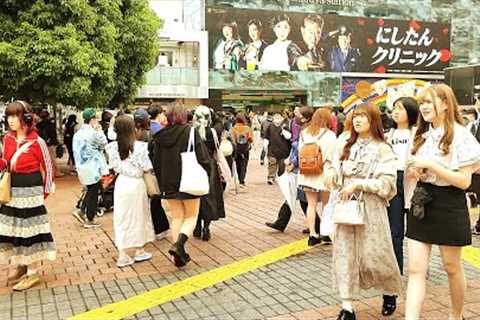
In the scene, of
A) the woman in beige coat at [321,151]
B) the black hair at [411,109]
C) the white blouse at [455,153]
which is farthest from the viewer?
the woman in beige coat at [321,151]

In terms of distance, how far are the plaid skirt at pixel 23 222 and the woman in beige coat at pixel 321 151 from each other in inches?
113

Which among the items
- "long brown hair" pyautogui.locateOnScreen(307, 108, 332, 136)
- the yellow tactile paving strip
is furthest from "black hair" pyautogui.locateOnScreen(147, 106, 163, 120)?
the yellow tactile paving strip

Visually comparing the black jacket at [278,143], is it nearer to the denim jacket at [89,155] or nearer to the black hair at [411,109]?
the denim jacket at [89,155]

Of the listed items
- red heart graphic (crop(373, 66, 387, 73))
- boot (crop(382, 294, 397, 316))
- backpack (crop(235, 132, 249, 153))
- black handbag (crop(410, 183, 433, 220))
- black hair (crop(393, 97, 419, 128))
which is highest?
red heart graphic (crop(373, 66, 387, 73))

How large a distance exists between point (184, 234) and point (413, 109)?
8.27 feet

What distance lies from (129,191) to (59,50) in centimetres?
805

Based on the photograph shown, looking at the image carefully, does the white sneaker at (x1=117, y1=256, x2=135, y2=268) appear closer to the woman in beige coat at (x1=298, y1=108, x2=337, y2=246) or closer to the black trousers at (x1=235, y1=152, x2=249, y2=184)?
the woman in beige coat at (x1=298, y1=108, x2=337, y2=246)

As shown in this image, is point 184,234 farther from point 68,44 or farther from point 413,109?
point 68,44

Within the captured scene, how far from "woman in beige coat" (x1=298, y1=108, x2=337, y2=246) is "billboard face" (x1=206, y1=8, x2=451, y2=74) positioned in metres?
25.0

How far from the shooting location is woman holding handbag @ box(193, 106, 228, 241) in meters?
6.42

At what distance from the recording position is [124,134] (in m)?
5.54

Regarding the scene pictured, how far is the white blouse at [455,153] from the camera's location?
3309 mm

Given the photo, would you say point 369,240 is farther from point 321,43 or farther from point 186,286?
point 321,43

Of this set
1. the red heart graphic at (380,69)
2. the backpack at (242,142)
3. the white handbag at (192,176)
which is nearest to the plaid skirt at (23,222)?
the white handbag at (192,176)
